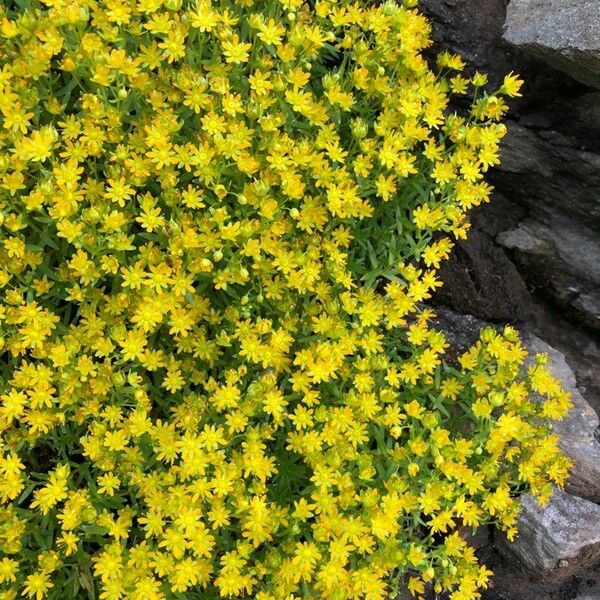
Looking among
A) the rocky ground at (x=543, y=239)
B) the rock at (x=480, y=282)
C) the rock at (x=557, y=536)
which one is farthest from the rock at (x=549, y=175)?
the rock at (x=557, y=536)

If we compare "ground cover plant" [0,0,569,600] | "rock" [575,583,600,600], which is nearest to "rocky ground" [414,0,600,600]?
"rock" [575,583,600,600]

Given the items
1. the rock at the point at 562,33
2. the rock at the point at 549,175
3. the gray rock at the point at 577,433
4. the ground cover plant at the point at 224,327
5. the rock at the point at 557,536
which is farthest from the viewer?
the rock at the point at 549,175

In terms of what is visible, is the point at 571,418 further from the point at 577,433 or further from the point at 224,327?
the point at 224,327

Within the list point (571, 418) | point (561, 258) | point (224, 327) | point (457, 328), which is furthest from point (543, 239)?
point (224, 327)

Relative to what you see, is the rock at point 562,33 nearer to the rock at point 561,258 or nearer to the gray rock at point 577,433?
the rock at point 561,258

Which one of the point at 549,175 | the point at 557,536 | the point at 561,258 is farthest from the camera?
the point at 561,258

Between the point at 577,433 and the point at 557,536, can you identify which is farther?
the point at 577,433
